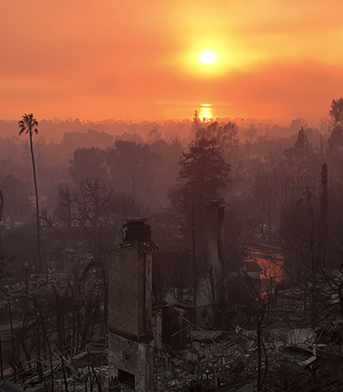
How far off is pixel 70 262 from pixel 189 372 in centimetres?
2467

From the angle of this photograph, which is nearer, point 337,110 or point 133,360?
point 133,360

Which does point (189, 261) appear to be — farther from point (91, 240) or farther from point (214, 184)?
point (91, 240)

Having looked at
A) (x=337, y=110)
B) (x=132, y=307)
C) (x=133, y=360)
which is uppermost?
(x=337, y=110)

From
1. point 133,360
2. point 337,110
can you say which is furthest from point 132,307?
point 337,110

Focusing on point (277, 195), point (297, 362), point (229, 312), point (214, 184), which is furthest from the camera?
point (277, 195)

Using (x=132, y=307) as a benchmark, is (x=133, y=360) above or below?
below

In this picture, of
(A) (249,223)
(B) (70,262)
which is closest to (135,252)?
(B) (70,262)

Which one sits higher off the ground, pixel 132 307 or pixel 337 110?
pixel 337 110

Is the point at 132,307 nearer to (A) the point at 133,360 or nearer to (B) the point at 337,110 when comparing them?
(A) the point at 133,360

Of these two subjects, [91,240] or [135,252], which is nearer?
[135,252]

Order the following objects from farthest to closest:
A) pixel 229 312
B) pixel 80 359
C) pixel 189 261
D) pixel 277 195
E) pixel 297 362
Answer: pixel 277 195
pixel 189 261
pixel 229 312
pixel 80 359
pixel 297 362

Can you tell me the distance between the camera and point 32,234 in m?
45.1

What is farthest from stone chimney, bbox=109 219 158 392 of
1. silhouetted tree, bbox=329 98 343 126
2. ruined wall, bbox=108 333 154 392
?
silhouetted tree, bbox=329 98 343 126

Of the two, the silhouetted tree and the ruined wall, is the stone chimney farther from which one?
the silhouetted tree
